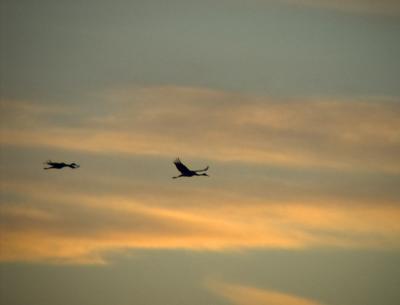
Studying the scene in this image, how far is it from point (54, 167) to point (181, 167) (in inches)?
829

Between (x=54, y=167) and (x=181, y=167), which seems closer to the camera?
(x=181, y=167)

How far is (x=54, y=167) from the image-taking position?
177875 millimetres

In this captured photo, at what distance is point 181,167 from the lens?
16212 centimetres
